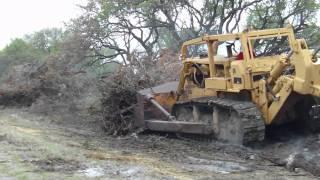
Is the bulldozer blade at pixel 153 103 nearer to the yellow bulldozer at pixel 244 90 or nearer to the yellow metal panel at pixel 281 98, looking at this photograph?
the yellow bulldozer at pixel 244 90

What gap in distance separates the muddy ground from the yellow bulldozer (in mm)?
337

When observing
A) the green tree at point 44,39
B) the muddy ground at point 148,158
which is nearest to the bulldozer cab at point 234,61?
the muddy ground at point 148,158

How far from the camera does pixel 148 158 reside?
8.76m

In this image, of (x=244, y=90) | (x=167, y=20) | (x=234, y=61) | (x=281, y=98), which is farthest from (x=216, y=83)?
(x=167, y=20)

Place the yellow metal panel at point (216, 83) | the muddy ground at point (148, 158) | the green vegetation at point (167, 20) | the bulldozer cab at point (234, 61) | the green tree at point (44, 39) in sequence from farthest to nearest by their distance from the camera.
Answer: the green tree at point (44, 39) < the green vegetation at point (167, 20) < the yellow metal panel at point (216, 83) < the bulldozer cab at point (234, 61) < the muddy ground at point (148, 158)

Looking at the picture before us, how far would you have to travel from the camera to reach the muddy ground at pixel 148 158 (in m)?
7.21

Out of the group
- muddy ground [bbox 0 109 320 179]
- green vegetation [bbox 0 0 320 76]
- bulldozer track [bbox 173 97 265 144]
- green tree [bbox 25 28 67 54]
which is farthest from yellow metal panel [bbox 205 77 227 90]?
green tree [bbox 25 28 67 54]

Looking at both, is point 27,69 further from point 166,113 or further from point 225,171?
point 225,171

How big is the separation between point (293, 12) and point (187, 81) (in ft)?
Answer: 54.4

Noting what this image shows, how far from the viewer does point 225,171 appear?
750cm

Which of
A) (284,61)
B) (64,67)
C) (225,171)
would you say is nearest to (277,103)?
(284,61)

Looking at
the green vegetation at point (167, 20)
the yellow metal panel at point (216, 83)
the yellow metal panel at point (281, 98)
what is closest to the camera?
the yellow metal panel at point (281, 98)

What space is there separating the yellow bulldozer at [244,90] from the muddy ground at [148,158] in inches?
13.3

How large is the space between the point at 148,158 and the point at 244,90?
2.15 meters
